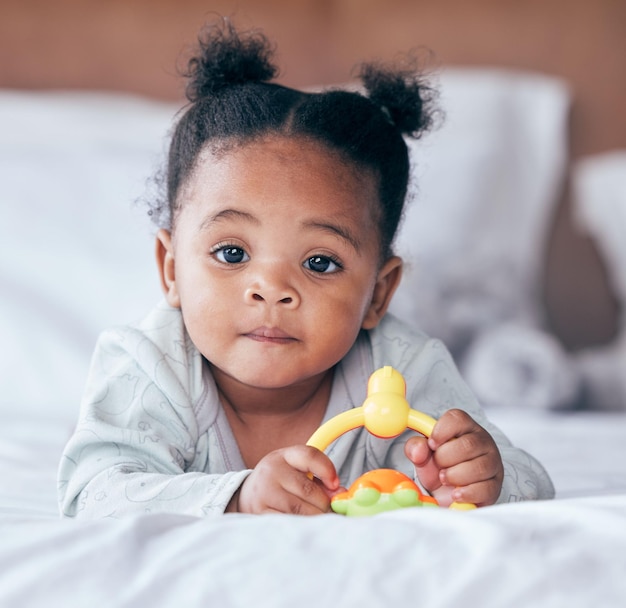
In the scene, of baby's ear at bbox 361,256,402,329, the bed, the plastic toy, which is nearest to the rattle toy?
the plastic toy

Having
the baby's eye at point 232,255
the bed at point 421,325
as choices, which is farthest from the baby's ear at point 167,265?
the bed at point 421,325

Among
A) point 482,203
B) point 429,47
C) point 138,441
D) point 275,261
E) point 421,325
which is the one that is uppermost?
point 429,47

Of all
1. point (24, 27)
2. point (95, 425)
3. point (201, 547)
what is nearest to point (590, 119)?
point (24, 27)

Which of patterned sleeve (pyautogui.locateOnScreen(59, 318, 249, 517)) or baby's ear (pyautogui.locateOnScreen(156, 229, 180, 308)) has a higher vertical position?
baby's ear (pyautogui.locateOnScreen(156, 229, 180, 308))

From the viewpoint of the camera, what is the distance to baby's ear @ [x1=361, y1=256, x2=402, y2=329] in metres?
1.23

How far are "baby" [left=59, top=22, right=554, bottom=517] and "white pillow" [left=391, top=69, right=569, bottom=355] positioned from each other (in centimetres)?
49

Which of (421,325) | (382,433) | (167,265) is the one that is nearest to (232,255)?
(167,265)

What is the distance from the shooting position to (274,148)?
43.2 inches

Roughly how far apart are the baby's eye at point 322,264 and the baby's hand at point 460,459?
0.25 m

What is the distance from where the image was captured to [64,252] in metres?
1.75

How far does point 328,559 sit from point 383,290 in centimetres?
65

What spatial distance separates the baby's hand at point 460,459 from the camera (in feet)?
2.97

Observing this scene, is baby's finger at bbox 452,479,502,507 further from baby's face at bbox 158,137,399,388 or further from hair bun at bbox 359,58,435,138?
hair bun at bbox 359,58,435,138

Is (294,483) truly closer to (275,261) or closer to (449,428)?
(449,428)
